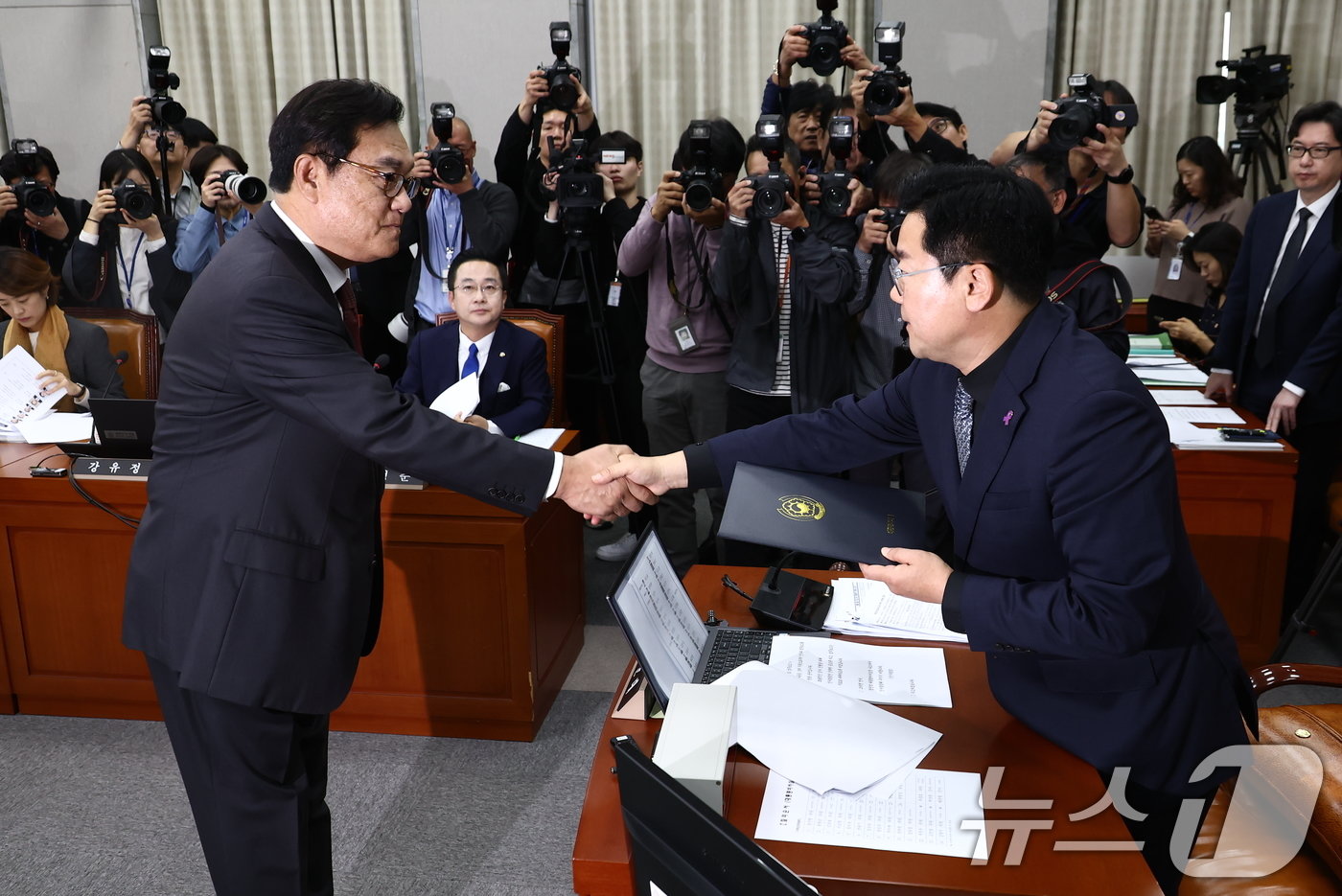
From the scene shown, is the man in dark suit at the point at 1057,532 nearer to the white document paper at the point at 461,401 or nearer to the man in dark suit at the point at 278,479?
the man in dark suit at the point at 278,479

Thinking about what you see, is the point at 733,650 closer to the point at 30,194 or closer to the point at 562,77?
the point at 562,77

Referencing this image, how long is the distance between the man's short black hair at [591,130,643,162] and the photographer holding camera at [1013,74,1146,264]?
1552 millimetres

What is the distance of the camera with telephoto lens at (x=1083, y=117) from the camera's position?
3.22 metres

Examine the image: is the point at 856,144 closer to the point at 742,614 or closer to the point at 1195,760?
the point at 742,614

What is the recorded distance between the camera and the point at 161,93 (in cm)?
412

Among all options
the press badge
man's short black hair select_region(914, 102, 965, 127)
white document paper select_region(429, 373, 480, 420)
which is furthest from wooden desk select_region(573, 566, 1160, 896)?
man's short black hair select_region(914, 102, 965, 127)

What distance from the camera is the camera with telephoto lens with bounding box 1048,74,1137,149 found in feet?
10.6

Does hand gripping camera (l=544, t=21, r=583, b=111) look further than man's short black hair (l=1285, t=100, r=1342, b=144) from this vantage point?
Yes

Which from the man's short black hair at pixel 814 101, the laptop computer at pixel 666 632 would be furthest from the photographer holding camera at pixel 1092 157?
the laptop computer at pixel 666 632

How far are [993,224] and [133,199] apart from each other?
10.8ft

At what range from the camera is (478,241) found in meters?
3.86

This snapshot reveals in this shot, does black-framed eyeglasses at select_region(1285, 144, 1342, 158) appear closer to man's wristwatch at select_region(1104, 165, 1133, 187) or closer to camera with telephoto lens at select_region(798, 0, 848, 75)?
man's wristwatch at select_region(1104, 165, 1133, 187)

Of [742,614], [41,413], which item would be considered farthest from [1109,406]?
[41,413]

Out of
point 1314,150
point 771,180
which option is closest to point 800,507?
point 771,180
